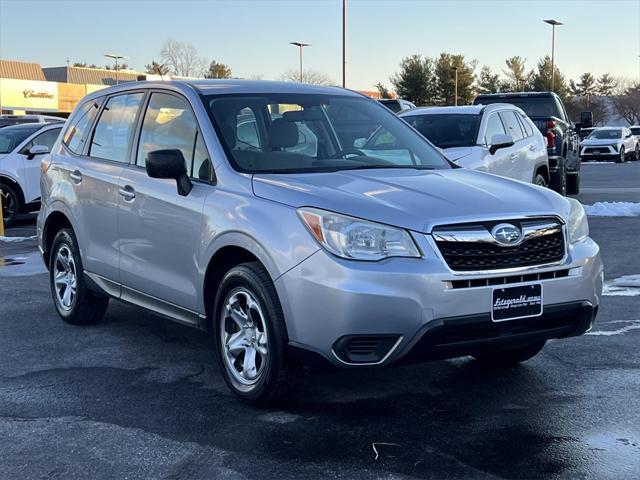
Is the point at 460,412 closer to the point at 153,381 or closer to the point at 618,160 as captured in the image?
the point at 153,381

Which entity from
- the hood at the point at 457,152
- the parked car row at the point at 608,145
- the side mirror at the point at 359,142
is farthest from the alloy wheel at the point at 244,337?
the parked car row at the point at 608,145

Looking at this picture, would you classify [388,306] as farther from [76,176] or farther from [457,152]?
[457,152]

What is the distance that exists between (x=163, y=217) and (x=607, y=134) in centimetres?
3535

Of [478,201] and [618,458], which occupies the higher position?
[478,201]

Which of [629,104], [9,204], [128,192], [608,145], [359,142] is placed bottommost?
[9,204]

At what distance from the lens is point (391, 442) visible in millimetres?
4133

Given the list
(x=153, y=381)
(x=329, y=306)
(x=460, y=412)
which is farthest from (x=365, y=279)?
(x=153, y=381)

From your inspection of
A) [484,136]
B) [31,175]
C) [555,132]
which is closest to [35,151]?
[31,175]

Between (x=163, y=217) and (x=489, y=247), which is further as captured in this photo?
(x=163, y=217)

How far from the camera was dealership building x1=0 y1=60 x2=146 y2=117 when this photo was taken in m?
59.5

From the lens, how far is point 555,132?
16.1 m

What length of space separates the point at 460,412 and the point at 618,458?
3.00 feet

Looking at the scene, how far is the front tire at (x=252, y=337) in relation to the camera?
4.36 metres

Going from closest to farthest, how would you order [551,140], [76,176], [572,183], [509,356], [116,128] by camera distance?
[509,356]
[116,128]
[76,176]
[551,140]
[572,183]
